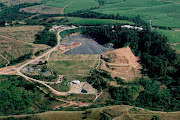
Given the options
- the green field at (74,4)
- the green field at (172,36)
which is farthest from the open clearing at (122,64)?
the green field at (74,4)

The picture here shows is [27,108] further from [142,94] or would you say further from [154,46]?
[154,46]

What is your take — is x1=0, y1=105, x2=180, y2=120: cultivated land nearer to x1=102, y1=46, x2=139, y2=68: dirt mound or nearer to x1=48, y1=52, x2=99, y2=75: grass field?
x1=48, y1=52, x2=99, y2=75: grass field

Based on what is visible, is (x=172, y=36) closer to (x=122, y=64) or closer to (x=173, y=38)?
(x=173, y=38)

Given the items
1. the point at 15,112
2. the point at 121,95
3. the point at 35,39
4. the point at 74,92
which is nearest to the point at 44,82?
the point at 74,92

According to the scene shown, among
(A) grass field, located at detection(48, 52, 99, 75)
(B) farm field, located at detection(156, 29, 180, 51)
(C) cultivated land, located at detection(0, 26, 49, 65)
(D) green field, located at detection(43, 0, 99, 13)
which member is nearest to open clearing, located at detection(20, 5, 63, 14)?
(D) green field, located at detection(43, 0, 99, 13)

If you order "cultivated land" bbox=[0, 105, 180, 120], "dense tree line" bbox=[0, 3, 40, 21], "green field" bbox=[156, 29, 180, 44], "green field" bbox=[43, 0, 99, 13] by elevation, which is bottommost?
"cultivated land" bbox=[0, 105, 180, 120]

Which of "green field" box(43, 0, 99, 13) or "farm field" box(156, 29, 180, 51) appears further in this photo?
"green field" box(43, 0, 99, 13)

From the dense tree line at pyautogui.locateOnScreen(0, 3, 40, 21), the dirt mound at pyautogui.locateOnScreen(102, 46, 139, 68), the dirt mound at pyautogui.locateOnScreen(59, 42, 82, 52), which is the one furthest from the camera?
the dense tree line at pyautogui.locateOnScreen(0, 3, 40, 21)
